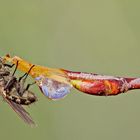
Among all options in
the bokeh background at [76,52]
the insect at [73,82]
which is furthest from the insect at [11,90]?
the bokeh background at [76,52]

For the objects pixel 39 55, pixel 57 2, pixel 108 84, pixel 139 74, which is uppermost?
pixel 57 2

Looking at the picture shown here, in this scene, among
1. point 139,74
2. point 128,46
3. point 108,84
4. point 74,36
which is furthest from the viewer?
point 74,36

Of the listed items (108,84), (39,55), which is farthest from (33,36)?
(108,84)

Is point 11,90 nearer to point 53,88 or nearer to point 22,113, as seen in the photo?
point 22,113

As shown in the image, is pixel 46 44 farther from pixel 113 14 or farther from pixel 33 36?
pixel 113 14

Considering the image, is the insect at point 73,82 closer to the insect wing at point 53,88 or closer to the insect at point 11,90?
the insect wing at point 53,88

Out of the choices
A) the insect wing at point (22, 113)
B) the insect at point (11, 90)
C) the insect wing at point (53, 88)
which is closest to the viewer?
the insect wing at point (53, 88)

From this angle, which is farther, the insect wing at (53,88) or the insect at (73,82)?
the insect wing at (53,88)
